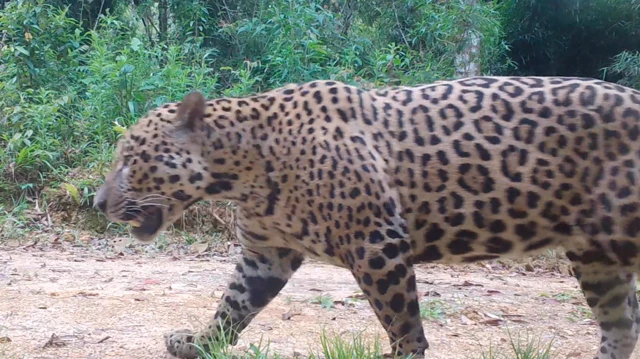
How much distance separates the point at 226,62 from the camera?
470 inches

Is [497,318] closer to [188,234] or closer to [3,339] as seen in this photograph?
[3,339]

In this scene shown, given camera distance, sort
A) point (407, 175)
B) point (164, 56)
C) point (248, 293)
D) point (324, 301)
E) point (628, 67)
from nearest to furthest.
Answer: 1. point (407, 175)
2. point (248, 293)
3. point (324, 301)
4. point (628, 67)
5. point (164, 56)

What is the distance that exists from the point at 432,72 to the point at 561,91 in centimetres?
698

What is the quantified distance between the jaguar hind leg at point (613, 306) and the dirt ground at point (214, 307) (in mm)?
443

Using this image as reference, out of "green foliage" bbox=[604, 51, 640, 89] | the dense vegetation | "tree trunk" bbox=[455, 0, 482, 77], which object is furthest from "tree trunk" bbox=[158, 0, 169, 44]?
"green foliage" bbox=[604, 51, 640, 89]

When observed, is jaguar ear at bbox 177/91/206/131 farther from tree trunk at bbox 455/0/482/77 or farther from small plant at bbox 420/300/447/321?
tree trunk at bbox 455/0/482/77

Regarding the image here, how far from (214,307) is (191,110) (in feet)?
6.99

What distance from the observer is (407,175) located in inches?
157

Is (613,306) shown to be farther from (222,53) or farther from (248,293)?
(222,53)

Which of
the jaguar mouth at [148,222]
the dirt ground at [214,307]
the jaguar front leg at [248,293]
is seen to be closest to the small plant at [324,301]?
the dirt ground at [214,307]

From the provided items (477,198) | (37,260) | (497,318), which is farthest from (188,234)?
(477,198)

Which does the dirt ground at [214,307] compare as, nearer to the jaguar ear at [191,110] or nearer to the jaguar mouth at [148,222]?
the jaguar mouth at [148,222]

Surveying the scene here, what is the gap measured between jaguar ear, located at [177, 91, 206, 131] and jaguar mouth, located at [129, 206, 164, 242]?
0.50 m

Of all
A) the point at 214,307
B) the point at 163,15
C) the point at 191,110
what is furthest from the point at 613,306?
the point at 163,15
